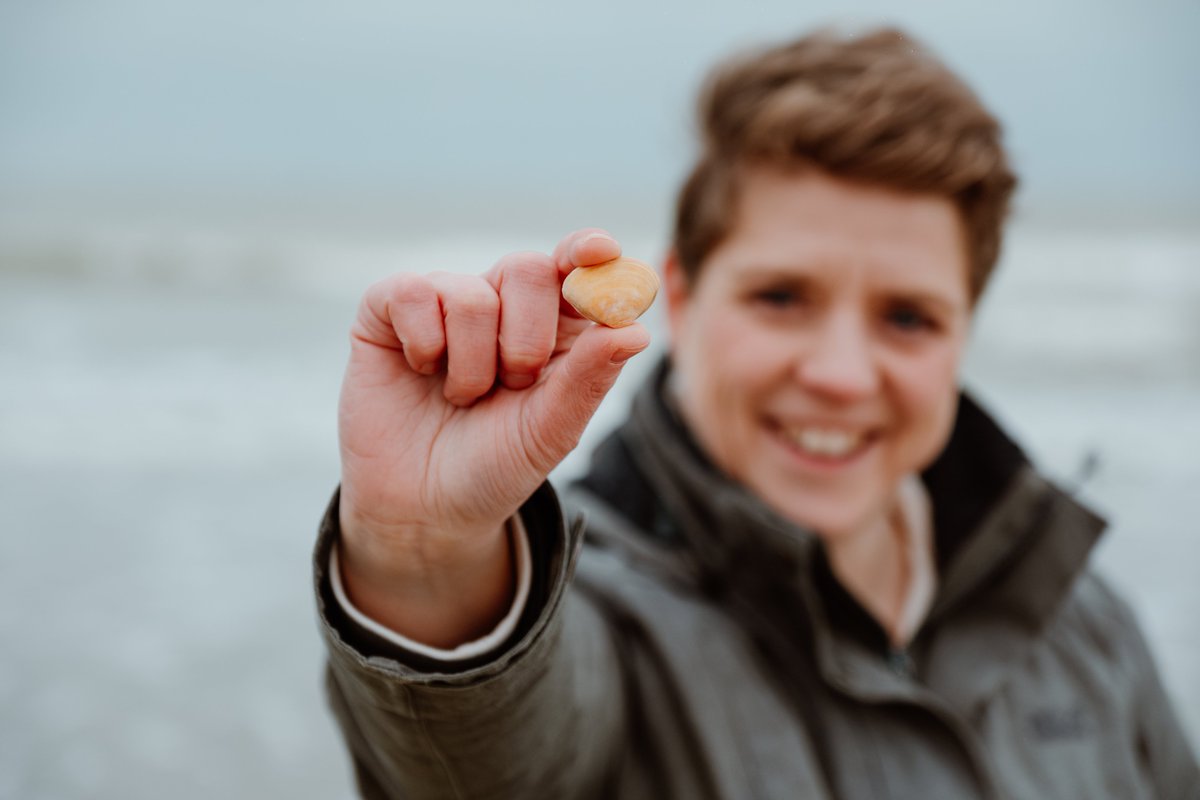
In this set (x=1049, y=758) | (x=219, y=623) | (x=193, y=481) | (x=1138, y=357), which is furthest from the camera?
(x=1138, y=357)

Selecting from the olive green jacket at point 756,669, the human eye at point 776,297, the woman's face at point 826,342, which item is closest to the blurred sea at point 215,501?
the olive green jacket at point 756,669

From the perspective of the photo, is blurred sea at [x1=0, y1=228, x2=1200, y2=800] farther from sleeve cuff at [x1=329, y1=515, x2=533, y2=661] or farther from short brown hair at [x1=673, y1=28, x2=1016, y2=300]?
sleeve cuff at [x1=329, y1=515, x2=533, y2=661]

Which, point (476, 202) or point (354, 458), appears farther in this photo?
point (476, 202)

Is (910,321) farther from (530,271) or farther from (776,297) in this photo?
(530,271)

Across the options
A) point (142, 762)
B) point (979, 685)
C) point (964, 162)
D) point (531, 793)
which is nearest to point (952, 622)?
point (979, 685)

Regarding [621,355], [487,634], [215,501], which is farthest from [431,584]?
[215,501]

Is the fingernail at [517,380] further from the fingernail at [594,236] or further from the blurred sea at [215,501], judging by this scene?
the blurred sea at [215,501]

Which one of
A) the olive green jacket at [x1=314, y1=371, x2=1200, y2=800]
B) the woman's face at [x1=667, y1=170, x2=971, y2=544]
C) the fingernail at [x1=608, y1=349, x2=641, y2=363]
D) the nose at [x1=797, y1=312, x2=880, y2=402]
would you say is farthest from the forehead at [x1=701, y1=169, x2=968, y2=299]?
the fingernail at [x1=608, y1=349, x2=641, y2=363]

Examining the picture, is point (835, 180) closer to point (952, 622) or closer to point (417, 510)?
point (952, 622)
